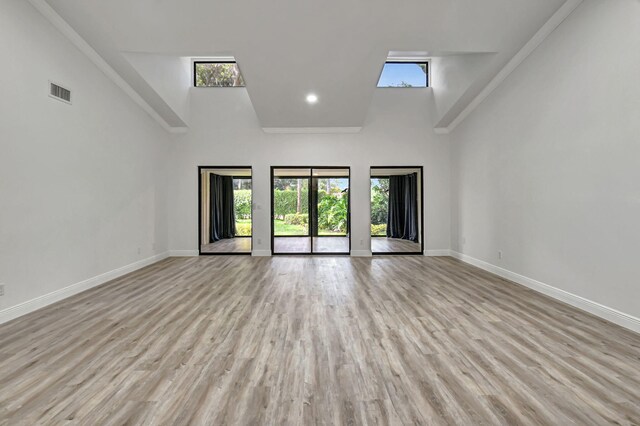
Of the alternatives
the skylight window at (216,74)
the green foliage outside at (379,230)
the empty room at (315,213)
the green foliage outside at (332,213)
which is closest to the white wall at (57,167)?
the empty room at (315,213)

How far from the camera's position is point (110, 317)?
10.4 ft

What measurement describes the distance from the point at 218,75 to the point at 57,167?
430 centimetres

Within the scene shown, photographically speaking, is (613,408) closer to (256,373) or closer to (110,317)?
(256,373)

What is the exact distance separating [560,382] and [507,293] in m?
2.22

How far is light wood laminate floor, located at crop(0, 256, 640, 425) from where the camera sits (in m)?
1.69

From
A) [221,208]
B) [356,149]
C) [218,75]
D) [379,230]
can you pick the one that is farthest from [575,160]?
[221,208]

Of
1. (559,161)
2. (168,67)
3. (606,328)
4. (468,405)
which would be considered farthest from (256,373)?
(168,67)

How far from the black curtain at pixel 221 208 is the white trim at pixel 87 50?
321 centimetres

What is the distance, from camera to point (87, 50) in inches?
169

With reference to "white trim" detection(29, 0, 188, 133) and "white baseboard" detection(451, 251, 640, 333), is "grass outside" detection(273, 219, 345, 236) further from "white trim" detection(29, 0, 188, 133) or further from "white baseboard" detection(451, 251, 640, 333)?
"white baseboard" detection(451, 251, 640, 333)

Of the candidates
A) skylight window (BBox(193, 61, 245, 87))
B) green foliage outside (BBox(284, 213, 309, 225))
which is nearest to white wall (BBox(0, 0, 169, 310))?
skylight window (BBox(193, 61, 245, 87))

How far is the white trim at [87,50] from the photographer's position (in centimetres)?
364

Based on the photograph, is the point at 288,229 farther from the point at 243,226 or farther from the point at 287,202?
the point at 243,226

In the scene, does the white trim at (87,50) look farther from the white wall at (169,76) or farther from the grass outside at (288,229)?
the grass outside at (288,229)
